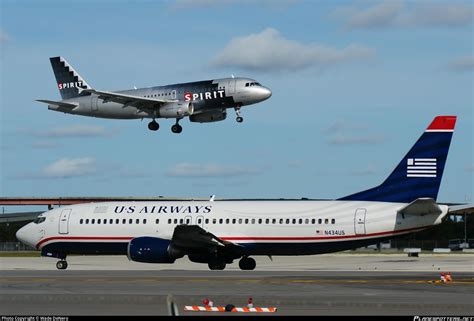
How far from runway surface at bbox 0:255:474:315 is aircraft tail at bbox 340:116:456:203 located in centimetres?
714

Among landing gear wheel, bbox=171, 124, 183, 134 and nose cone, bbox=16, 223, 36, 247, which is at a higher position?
landing gear wheel, bbox=171, 124, 183, 134

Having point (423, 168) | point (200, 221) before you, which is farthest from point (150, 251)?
point (423, 168)

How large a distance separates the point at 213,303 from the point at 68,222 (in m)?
24.7

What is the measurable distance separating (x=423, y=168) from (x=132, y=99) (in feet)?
57.3

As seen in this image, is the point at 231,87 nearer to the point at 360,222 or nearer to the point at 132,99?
the point at 132,99

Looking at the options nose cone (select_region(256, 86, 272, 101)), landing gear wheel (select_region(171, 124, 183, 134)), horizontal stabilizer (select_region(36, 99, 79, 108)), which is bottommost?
landing gear wheel (select_region(171, 124, 183, 134))

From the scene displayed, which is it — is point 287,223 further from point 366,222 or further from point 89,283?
point 89,283

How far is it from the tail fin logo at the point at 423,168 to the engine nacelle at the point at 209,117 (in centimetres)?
1238

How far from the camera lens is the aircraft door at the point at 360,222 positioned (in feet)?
142

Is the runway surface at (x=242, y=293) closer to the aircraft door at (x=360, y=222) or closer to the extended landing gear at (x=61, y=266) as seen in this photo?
the aircraft door at (x=360, y=222)

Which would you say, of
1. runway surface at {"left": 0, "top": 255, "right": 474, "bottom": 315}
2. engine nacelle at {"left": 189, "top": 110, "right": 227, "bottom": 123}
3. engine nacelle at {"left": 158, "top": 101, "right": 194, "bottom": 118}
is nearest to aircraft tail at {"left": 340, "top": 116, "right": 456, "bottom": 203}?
runway surface at {"left": 0, "top": 255, "right": 474, "bottom": 315}

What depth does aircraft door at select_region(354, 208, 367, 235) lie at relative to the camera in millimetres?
43312

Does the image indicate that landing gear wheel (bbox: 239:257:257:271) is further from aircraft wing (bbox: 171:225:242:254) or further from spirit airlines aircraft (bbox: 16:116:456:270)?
aircraft wing (bbox: 171:225:242:254)

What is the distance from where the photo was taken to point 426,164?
43.2m
